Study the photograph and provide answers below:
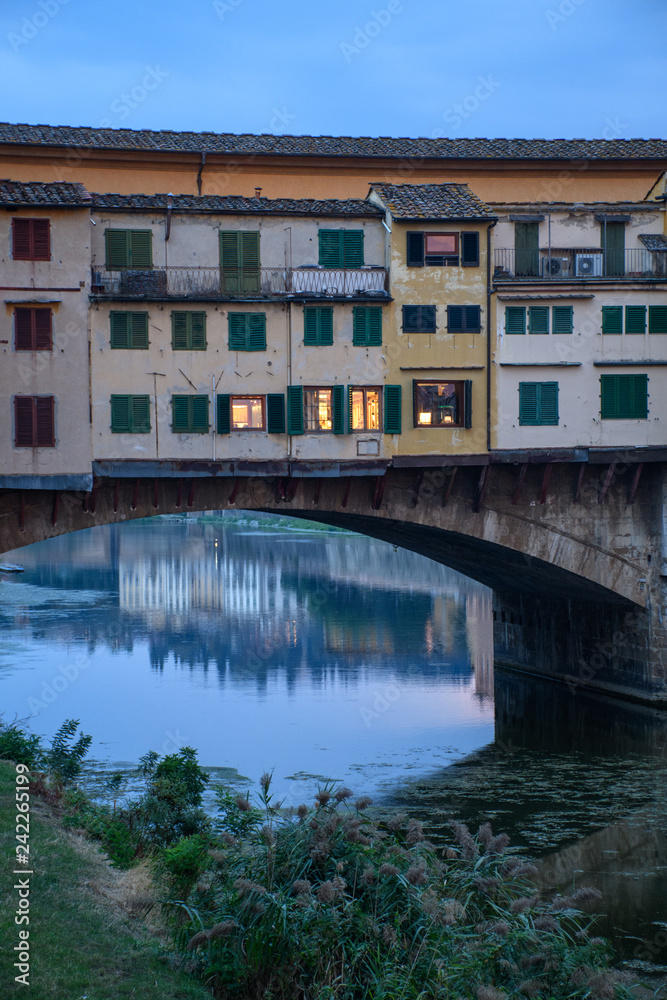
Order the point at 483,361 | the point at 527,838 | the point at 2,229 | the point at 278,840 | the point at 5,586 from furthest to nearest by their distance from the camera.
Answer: the point at 5,586 → the point at 483,361 → the point at 2,229 → the point at 527,838 → the point at 278,840

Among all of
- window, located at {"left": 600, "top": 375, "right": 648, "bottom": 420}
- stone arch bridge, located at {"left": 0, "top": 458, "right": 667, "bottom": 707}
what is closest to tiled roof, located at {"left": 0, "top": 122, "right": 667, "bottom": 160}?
window, located at {"left": 600, "top": 375, "right": 648, "bottom": 420}

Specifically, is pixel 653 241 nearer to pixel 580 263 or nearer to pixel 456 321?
pixel 580 263

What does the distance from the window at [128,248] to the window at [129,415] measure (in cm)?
287

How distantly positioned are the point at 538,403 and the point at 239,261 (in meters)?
7.59

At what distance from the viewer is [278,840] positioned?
31.6ft

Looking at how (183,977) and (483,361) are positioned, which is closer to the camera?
(183,977)

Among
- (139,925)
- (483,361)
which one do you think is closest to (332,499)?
(483,361)

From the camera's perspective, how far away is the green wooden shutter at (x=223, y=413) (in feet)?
75.8

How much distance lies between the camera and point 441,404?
2406 cm

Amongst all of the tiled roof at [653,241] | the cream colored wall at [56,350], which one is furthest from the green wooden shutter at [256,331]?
the tiled roof at [653,241]

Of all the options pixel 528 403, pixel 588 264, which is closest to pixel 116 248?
pixel 528 403

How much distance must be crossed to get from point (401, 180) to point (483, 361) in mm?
6740

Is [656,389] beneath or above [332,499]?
above

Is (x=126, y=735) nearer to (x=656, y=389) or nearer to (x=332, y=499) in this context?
(x=332, y=499)
